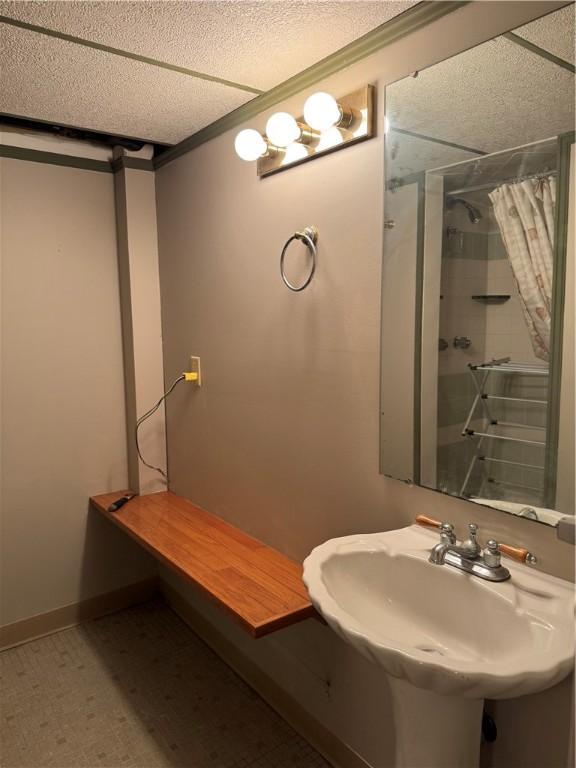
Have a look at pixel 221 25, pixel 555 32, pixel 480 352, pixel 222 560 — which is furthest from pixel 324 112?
pixel 222 560

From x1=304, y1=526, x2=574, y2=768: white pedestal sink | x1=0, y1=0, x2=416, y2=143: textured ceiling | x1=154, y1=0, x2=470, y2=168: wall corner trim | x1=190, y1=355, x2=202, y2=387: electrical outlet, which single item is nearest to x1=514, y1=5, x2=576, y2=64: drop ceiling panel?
x1=154, y1=0, x2=470, y2=168: wall corner trim

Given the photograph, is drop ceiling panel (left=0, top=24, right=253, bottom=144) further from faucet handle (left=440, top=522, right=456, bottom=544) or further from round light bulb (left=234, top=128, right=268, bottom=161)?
faucet handle (left=440, top=522, right=456, bottom=544)

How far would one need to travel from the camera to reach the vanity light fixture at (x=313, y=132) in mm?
1502

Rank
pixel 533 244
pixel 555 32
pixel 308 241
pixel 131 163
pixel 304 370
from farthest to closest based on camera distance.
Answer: pixel 131 163 → pixel 304 370 → pixel 308 241 → pixel 533 244 → pixel 555 32

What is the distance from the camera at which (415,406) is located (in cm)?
153

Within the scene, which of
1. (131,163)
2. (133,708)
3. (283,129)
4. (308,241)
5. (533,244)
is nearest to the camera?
(533,244)

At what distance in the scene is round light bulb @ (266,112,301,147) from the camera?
1.61m

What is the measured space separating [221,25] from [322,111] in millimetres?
332

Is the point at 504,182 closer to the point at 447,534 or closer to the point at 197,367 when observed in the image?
the point at 447,534

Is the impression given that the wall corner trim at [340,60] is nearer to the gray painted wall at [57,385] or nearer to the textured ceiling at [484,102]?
the textured ceiling at [484,102]

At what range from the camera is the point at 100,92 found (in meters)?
1.86

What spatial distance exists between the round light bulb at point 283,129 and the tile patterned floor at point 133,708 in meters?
2.04

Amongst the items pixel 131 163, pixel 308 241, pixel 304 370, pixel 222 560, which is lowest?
pixel 222 560

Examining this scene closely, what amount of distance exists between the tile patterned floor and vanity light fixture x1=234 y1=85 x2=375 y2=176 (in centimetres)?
201
